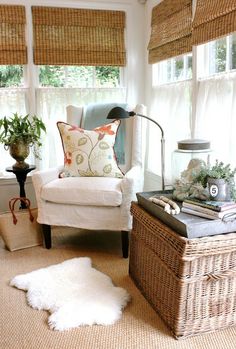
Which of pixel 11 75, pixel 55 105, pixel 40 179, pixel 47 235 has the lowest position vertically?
pixel 47 235

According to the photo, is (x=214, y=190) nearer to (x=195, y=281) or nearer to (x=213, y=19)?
(x=195, y=281)

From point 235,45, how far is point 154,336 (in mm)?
1817

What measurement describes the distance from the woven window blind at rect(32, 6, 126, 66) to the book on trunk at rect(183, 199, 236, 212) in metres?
2.14

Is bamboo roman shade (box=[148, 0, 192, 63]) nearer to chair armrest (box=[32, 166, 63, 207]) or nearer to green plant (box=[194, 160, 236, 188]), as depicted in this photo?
green plant (box=[194, 160, 236, 188])

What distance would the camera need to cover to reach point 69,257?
2447mm

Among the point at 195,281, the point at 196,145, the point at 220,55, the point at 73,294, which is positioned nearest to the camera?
the point at 195,281

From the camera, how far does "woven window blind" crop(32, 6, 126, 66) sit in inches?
130

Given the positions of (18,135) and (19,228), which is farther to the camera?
(18,135)

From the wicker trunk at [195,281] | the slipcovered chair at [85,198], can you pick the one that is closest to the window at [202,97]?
the slipcovered chair at [85,198]

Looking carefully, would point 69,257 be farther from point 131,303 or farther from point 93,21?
point 93,21

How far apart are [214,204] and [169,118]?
1.58 metres

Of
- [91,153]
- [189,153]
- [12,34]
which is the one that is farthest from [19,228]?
[12,34]

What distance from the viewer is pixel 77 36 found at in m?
3.37

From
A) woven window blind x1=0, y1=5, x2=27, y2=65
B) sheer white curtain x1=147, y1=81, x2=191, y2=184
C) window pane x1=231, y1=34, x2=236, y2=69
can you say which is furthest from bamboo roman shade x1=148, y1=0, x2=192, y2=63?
woven window blind x1=0, y1=5, x2=27, y2=65
